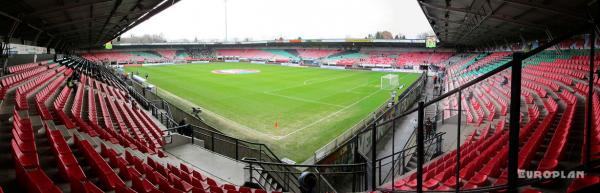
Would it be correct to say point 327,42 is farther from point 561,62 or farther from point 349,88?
point 561,62

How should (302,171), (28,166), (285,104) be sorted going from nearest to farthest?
(28,166), (302,171), (285,104)

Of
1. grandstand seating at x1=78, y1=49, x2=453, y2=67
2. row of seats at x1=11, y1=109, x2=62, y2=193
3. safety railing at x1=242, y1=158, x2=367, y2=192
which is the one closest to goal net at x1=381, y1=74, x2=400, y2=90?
grandstand seating at x1=78, y1=49, x2=453, y2=67

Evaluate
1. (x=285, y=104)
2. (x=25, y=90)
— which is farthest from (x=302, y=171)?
(x=285, y=104)

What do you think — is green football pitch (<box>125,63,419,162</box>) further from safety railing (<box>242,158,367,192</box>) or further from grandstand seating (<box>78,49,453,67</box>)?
grandstand seating (<box>78,49,453,67</box>)

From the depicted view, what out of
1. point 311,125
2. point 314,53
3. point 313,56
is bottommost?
point 311,125

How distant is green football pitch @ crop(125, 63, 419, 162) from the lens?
1811cm

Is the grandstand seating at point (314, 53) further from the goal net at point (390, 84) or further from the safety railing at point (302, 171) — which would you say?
the safety railing at point (302, 171)

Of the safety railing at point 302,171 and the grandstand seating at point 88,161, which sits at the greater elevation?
the grandstand seating at point 88,161

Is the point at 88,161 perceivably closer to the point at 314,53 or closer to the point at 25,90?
the point at 25,90

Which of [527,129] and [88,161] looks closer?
[88,161]

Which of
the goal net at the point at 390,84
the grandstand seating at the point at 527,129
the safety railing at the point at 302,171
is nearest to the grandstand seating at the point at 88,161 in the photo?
the safety railing at the point at 302,171

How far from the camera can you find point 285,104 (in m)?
27.0

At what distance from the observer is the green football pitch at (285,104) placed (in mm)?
18109

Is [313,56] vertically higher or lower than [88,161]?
higher
